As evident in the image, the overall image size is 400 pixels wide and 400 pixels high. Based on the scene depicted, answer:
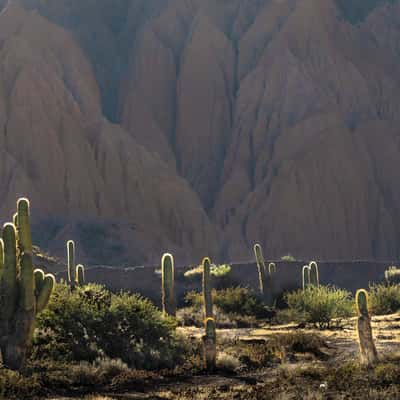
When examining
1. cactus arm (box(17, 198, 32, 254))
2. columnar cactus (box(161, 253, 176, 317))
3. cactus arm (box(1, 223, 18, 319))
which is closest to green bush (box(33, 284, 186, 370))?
cactus arm (box(1, 223, 18, 319))

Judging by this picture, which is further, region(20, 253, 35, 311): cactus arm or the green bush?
the green bush

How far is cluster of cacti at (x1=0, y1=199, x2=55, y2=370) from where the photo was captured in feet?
52.7

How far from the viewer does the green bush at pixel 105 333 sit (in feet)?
59.3

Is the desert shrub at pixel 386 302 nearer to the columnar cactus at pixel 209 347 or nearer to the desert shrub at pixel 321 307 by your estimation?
the desert shrub at pixel 321 307

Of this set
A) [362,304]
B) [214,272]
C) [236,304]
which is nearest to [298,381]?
[362,304]

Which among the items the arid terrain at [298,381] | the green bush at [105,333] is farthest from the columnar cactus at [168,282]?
the green bush at [105,333]

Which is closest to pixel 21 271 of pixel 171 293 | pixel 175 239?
pixel 171 293

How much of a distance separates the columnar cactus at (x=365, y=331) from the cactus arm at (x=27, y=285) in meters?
6.05

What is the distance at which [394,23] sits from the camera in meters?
92.2

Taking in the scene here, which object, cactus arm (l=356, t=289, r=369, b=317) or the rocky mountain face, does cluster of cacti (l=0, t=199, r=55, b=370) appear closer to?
cactus arm (l=356, t=289, r=369, b=317)

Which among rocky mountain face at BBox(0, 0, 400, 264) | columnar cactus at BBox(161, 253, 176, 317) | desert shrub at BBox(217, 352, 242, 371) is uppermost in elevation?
rocky mountain face at BBox(0, 0, 400, 264)

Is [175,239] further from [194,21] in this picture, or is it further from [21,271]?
[21,271]

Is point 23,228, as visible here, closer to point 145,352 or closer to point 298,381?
point 145,352

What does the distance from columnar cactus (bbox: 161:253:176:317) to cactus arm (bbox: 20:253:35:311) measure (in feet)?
20.8
